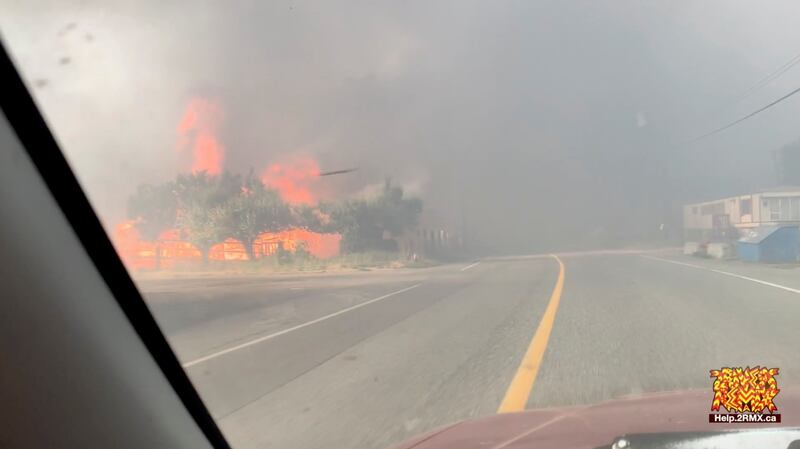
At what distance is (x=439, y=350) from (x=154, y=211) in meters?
5.43

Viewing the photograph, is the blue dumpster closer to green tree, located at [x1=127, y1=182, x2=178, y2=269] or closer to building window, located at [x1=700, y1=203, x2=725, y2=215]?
building window, located at [x1=700, y1=203, x2=725, y2=215]

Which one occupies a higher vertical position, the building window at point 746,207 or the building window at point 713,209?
the building window at point 746,207

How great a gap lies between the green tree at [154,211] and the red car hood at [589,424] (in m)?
5.43

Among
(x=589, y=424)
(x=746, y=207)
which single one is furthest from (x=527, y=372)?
(x=746, y=207)

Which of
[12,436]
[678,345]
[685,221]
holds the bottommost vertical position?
[685,221]

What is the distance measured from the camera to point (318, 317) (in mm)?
12359

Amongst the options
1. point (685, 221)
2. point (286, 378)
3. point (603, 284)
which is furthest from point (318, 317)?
point (685, 221)

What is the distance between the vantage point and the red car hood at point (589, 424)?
3455 millimetres

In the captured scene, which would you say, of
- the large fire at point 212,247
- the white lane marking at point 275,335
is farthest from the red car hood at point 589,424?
the large fire at point 212,247

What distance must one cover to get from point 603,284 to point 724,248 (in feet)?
44.2

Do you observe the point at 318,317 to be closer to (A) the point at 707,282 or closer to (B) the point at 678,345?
(B) the point at 678,345

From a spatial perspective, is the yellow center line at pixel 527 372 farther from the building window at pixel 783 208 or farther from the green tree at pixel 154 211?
the building window at pixel 783 208

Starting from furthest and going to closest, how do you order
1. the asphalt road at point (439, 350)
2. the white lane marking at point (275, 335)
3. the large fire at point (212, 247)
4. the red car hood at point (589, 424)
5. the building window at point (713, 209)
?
1. the building window at point (713, 209)
2. the large fire at point (212, 247)
3. the white lane marking at point (275, 335)
4. the asphalt road at point (439, 350)
5. the red car hood at point (589, 424)

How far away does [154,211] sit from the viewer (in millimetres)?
10664
